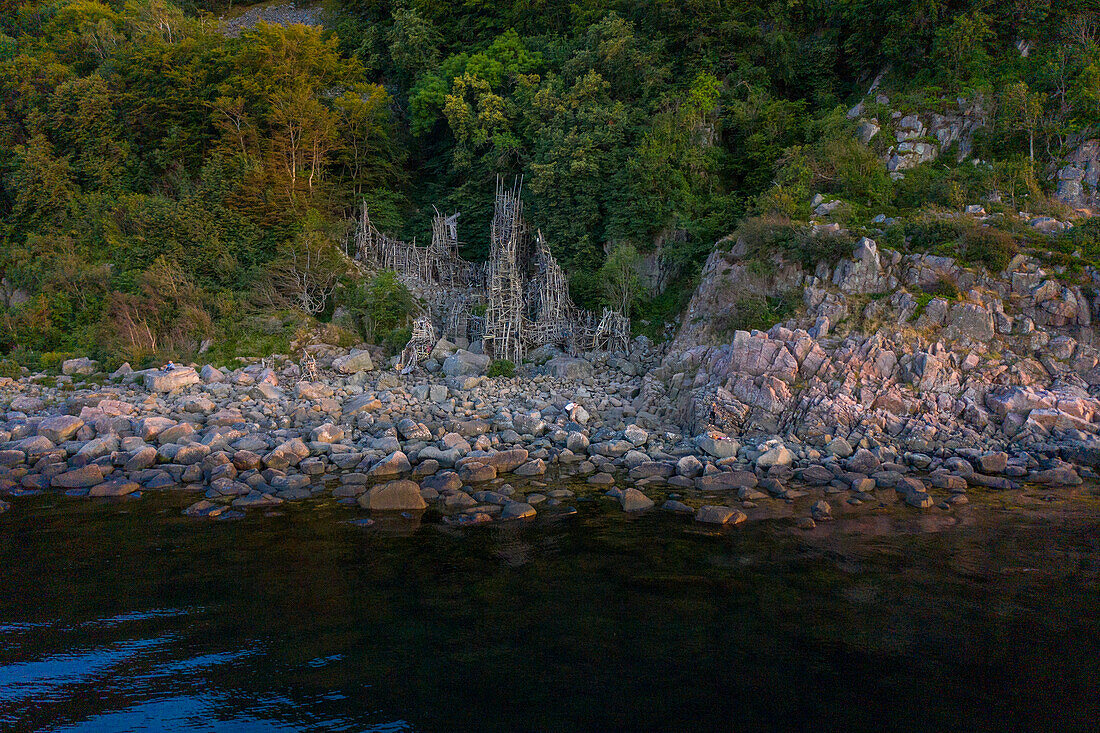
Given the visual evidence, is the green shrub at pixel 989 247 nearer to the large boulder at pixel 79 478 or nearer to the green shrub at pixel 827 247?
the green shrub at pixel 827 247

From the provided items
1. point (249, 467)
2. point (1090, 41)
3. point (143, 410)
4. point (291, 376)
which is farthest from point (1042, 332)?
point (143, 410)

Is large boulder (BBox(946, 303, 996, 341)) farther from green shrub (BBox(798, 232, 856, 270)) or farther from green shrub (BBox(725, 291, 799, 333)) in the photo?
green shrub (BBox(725, 291, 799, 333))

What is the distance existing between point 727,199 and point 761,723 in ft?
67.7

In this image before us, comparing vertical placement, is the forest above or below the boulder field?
above

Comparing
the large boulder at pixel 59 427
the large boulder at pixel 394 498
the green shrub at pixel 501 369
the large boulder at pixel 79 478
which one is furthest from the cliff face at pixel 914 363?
the large boulder at pixel 59 427

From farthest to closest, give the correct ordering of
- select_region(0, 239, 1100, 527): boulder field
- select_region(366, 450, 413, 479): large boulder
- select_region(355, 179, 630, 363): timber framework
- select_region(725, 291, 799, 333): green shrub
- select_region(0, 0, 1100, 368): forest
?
1. select_region(355, 179, 630, 363): timber framework
2. select_region(0, 0, 1100, 368): forest
3. select_region(725, 291, 799, 333): green shrub
4. select_region(366, 450, 413, 479): large boulder
5. select_region(0, 239, 1100, 527): boulder field

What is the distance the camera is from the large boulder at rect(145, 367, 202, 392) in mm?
21453

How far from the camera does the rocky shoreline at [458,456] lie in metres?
13.3

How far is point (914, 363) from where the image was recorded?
17359mm

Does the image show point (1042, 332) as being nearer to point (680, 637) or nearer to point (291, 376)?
point (680, 637)

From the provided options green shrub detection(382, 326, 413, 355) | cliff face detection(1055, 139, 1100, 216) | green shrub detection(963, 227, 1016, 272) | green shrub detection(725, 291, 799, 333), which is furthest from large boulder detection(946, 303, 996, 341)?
green shrub detection(382, 326, 413, 355)

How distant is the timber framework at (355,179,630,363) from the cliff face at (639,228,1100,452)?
23.0 ft

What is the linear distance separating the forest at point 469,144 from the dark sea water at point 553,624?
12.4 metres

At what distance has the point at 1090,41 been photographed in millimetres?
23047
